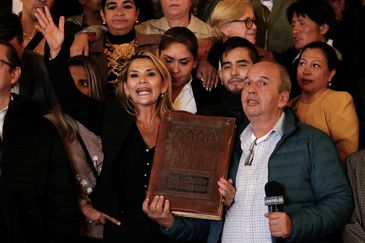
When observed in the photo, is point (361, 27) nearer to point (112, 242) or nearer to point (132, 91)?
point (132, 91)

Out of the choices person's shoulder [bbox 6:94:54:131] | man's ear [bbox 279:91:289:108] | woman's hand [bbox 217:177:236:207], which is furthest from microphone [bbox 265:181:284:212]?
person's shoulder [bbox 6:94:54:131]

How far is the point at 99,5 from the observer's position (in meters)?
5.41

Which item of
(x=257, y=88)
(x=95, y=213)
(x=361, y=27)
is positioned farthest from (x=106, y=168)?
(x=361, y=27)

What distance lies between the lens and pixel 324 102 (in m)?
4.49

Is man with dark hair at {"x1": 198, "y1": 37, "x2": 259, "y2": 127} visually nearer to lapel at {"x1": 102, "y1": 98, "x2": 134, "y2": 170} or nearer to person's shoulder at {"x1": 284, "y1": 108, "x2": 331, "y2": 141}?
person's shoulder at {"x1": 284, "y1": 108, "x2": 331, "y2": 141}

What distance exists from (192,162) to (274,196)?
63cm

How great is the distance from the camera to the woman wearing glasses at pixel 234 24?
4.93 meters

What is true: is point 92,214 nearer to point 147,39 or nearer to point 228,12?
point 147,39

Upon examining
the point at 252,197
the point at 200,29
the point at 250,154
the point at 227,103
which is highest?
the point at 200,29

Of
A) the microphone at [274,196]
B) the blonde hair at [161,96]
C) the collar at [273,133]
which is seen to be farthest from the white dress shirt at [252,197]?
the blonde hair at [161,96]

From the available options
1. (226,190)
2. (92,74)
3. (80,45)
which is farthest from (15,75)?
(226,190)

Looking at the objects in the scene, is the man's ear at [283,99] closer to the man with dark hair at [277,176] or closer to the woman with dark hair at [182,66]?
the man with dark hair at [277,176]

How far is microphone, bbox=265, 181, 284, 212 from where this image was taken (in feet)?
11.1

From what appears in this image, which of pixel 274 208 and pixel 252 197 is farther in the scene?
pixel 252 197
